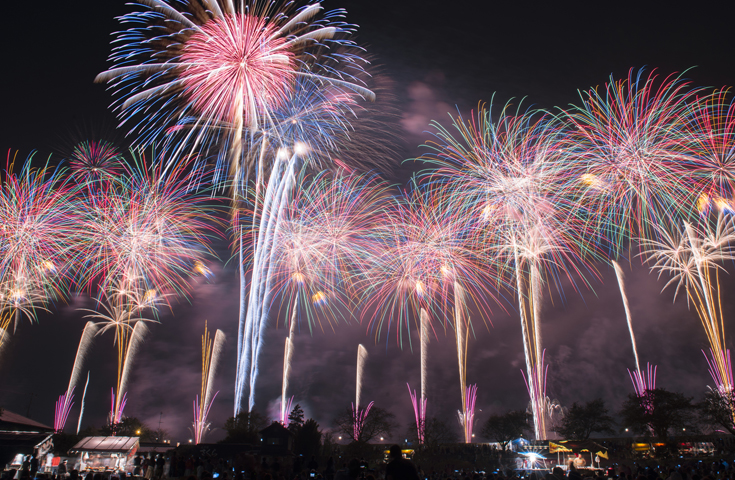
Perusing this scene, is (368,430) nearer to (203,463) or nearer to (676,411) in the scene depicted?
(676,411)

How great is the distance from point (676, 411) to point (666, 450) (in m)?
13.2

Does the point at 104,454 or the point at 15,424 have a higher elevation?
the point at 15,424

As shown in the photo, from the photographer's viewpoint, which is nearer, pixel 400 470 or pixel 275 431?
pixel 400 470

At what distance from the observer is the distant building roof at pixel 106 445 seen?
2558 cm

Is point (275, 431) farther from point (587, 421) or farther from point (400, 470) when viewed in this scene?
point (587, 421)

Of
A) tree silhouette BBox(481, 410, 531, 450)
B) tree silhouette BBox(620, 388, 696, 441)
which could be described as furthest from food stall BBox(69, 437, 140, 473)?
tree silhouette BBox(481, 410, 531, 450)

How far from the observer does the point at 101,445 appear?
2598cm

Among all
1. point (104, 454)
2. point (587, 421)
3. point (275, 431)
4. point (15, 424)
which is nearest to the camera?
point (104, 454)

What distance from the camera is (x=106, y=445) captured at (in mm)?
26016

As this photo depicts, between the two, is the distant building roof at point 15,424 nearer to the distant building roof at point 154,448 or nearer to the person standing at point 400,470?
the distant building roof at point 154,448

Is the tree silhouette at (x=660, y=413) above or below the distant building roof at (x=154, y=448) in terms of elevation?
above

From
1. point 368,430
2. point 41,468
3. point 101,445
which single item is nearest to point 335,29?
point 101,445

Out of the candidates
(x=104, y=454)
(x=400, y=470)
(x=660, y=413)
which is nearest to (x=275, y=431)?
(x=104, y=454)

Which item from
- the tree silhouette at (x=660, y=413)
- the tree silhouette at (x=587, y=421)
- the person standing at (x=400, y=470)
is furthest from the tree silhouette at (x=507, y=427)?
the person standing at (x=400, y=470)
